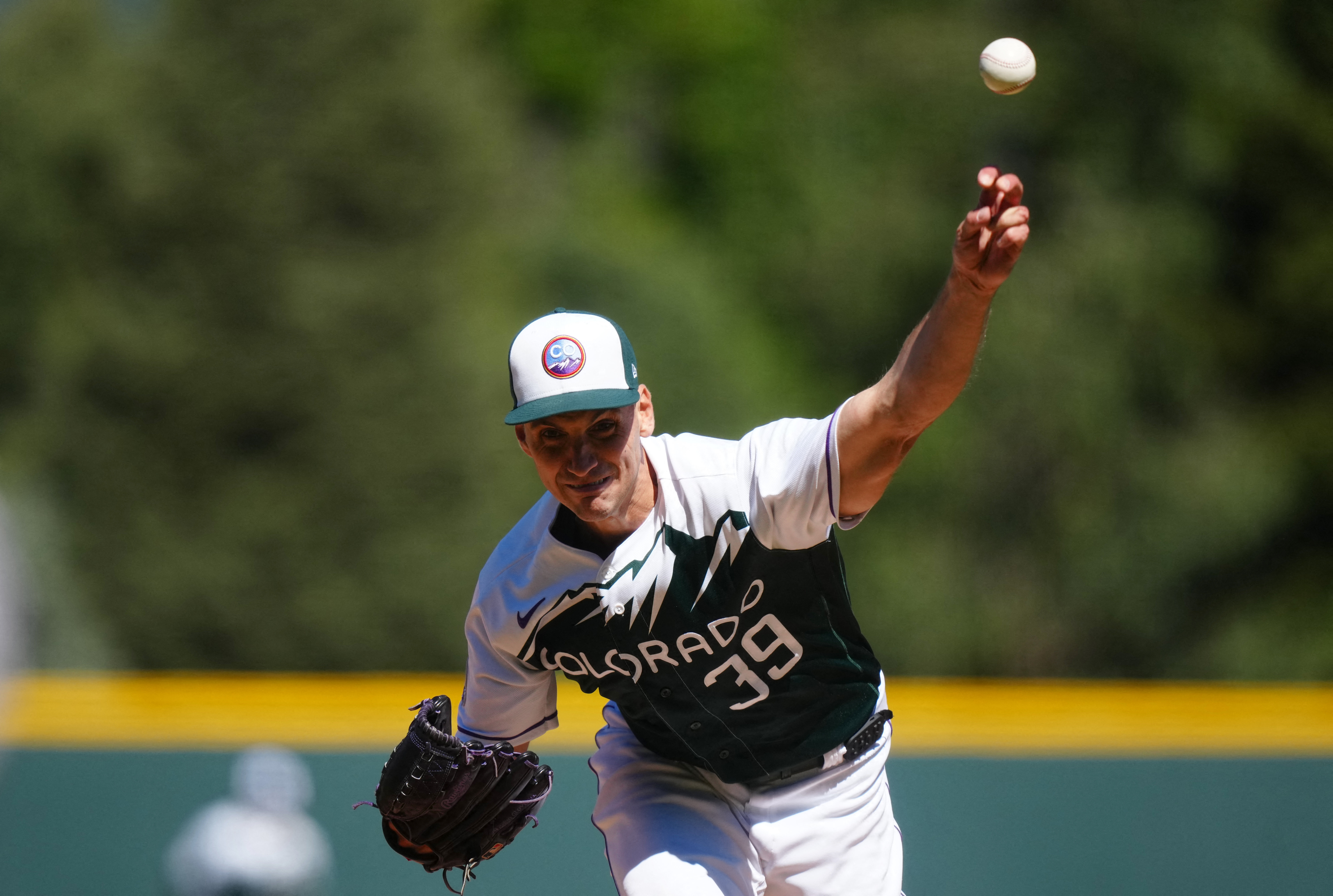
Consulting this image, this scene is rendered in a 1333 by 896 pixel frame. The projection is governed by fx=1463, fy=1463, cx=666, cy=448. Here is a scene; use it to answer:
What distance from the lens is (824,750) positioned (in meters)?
3.03

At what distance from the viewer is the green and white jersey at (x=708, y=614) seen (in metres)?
2.79

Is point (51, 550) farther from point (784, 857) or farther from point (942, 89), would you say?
point (784, 857)

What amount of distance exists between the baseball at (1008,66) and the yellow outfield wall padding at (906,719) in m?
2.73

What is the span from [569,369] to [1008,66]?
0.97m

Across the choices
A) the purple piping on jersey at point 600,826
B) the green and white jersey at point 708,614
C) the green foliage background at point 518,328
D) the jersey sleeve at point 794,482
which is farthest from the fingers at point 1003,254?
the green foliage background at point 518,328

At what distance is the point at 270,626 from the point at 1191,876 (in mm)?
11870

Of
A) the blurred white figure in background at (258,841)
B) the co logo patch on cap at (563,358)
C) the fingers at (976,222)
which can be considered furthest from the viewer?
the blurred white figure in background at (258,841)

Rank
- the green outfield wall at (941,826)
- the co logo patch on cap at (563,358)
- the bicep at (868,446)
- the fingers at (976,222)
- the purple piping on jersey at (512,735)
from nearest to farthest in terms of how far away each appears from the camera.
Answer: the fingers at (976,222), the bicep at (868,446), the co logo patch on cap at (563,358), the purple piping on jersey at (512,735), the green outfield wall at (941,826)

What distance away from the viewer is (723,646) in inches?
112

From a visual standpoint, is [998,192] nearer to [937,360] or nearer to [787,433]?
[937,360]

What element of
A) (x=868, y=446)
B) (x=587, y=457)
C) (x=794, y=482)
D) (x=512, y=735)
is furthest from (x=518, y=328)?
(x=868, y=446)

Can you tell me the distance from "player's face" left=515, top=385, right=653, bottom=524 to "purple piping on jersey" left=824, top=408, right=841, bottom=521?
381 mm

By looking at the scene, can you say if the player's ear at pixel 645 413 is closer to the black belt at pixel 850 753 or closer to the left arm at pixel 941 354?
the left arm at pixel 941 354

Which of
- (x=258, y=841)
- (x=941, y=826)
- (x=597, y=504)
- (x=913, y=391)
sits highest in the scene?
(x=913, y=391)
